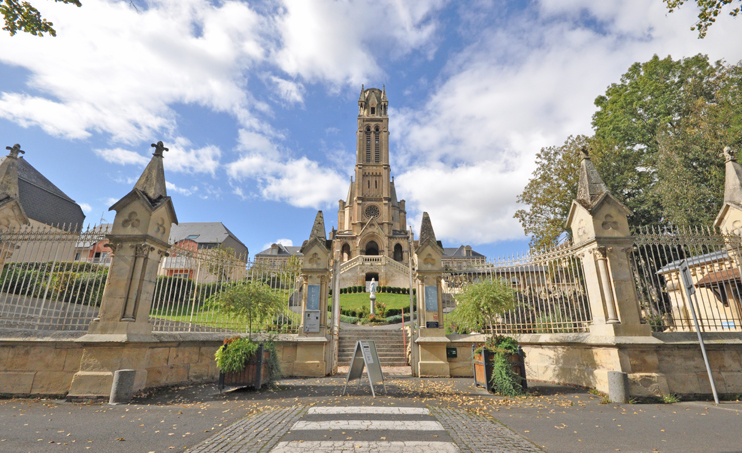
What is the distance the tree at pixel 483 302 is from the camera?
8625 mm

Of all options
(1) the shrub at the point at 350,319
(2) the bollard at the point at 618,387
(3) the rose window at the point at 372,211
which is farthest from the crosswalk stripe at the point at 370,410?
(3) the rose window at the point at 372,211

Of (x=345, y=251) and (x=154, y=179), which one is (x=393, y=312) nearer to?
(x=154, y=179)

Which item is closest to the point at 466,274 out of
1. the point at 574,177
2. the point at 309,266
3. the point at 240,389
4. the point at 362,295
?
the point at 309,266

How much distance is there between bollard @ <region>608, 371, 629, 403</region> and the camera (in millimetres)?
6449

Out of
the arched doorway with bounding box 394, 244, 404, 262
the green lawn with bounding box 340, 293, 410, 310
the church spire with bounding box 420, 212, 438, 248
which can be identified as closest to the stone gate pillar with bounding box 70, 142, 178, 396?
the church spire with bounding box 420, 212, 438, 248

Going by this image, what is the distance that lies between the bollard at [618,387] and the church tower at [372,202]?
141 feet

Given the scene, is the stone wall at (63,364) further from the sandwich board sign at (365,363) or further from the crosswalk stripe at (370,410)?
the sandwich board sign at (365,363)

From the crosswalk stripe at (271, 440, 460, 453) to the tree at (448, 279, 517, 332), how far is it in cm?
501

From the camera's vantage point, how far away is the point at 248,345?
24.0ft

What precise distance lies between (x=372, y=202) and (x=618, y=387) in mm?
52905

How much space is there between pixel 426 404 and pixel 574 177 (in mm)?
17689

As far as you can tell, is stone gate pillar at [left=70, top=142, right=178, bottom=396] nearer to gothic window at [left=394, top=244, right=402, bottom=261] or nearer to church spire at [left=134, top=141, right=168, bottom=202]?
church spire at [left=134, top=141, right=168, bottom=202]

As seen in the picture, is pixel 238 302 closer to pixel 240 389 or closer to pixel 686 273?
pixel 240 389

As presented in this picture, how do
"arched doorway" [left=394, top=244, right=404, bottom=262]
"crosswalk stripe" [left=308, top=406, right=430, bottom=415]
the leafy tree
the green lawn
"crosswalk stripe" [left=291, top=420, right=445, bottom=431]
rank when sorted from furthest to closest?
"arched doorway" [left=394, top=244, right=404, bottom=262]
the green lawn
the leafy tree
"crosswalk stripe" [left=308, top=406, right=430, bottom=415]
"crosswalk stripe" [left=291, top=420, right=445, bottom=431]
